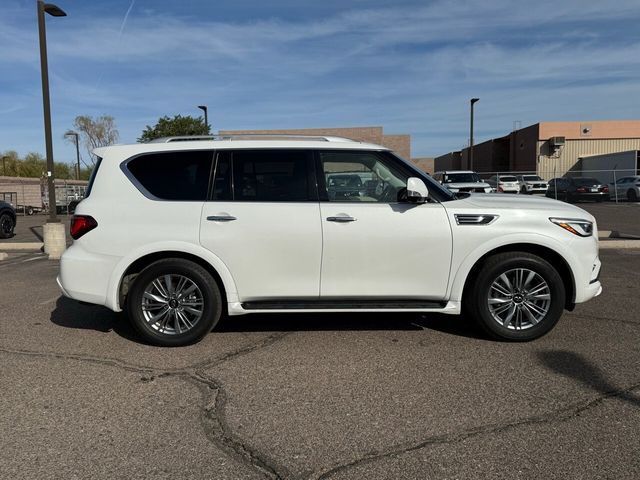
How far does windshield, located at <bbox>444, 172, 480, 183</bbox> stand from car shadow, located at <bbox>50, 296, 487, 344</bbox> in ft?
60.8

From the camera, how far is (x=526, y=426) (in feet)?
10.7

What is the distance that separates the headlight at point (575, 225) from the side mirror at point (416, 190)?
1.21 metres

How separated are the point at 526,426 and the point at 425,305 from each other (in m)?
1.67

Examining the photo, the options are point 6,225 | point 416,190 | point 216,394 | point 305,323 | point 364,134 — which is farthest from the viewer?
point 364,134

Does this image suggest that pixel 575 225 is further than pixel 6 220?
No

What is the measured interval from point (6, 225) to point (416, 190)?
15033 millimetres

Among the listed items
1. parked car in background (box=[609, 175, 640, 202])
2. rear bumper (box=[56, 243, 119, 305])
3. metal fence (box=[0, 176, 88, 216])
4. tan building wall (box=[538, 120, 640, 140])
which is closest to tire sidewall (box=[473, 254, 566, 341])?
rear bumper (box=[56, 243, 119, 305])

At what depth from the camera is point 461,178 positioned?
77.0 ft

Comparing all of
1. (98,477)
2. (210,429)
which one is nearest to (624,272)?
(210,429)

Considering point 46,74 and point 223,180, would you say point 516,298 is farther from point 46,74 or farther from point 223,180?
point 46,74

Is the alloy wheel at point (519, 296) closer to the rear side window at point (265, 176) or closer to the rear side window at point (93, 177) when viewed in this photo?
the rear side window at point (265, 176)

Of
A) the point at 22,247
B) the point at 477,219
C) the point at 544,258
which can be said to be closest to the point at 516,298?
the point at 544,258

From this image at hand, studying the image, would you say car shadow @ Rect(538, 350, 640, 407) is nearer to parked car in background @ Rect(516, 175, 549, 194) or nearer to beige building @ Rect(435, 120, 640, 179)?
parked car in background @ Rect(516, 175, 549, 194)

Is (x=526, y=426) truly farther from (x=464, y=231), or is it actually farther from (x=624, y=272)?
(x=624, y=272)
